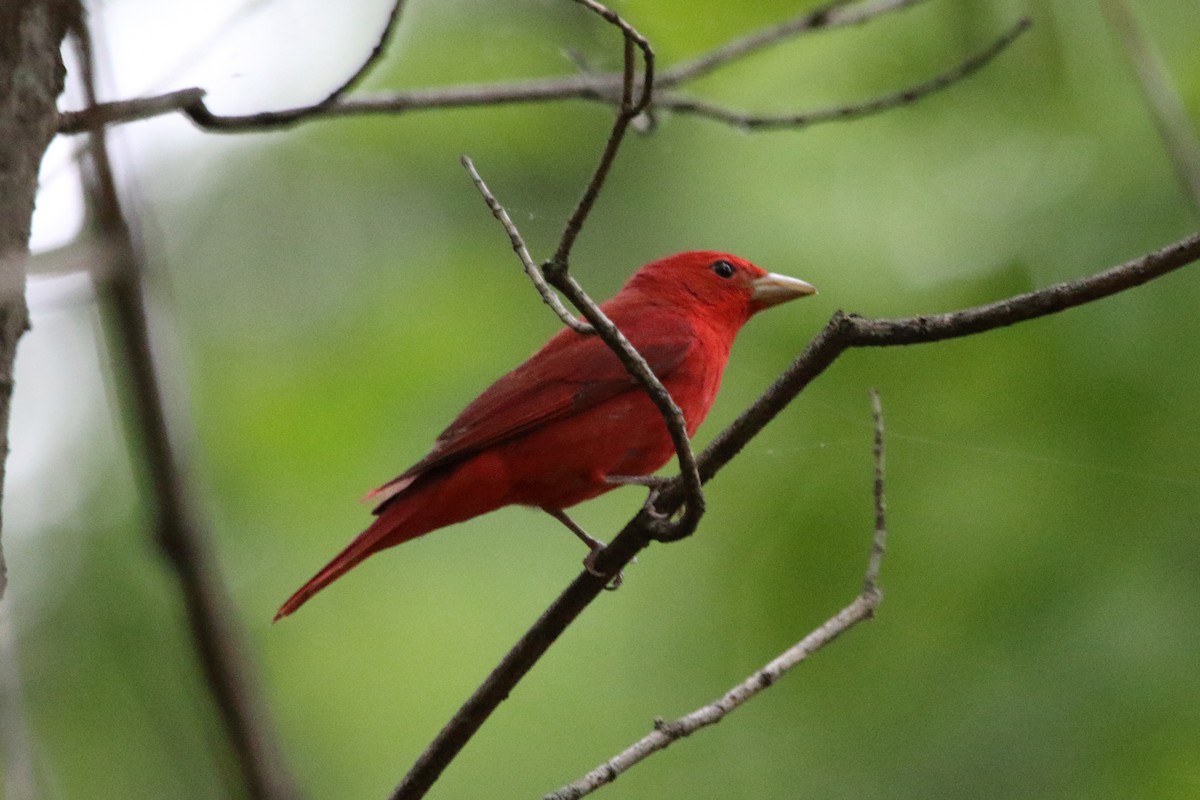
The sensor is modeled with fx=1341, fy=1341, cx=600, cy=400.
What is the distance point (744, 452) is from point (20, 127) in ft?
13.2

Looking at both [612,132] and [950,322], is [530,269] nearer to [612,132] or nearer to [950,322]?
[612,132]

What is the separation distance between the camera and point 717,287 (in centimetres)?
502

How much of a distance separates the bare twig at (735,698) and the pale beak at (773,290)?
158cm

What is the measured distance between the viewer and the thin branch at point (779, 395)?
232 centimetres

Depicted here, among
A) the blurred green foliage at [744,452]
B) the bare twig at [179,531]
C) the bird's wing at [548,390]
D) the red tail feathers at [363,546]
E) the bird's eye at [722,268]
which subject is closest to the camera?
the bare twig at [179,531]

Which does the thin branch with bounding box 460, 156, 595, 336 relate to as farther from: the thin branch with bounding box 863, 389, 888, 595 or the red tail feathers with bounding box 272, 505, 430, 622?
the red tail feathers with bounding box 272, 505, 430, 622

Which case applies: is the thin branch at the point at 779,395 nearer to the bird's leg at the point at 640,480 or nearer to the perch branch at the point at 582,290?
the perch branch at the point at 582,290

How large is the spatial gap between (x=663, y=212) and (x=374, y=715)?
2844mm

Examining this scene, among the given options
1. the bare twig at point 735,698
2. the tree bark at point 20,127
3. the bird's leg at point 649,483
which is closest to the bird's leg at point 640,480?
the bird's leg at point 649,483

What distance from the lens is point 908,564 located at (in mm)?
5066

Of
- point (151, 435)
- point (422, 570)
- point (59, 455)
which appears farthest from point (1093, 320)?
point (59, 455)

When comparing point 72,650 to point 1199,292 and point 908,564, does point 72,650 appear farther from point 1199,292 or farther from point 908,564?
point 1199,292

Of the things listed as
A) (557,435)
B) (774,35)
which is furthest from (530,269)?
(774,35)

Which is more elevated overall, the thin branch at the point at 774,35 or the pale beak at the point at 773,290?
the thin branch at the point at 774,35
